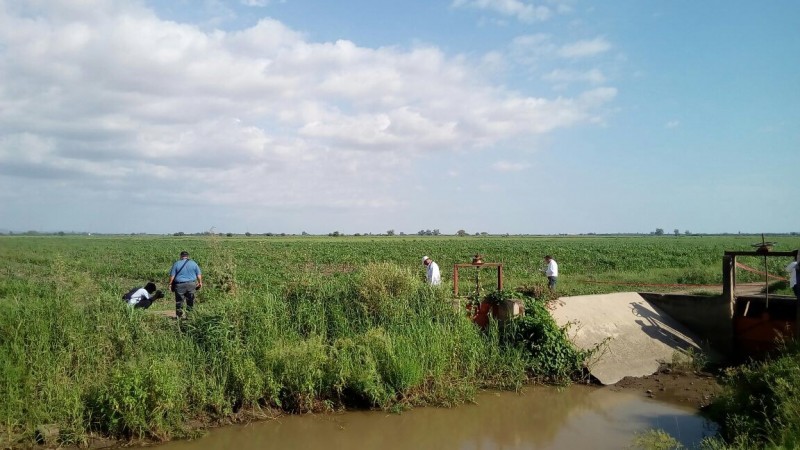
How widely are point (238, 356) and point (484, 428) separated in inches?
151

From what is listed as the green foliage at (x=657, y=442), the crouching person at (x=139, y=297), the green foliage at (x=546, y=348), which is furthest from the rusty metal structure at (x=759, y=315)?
the crouching person at (x=139, y=297)

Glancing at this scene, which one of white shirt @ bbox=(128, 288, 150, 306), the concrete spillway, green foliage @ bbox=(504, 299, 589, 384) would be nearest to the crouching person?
white shirt @ bbox=(128, 288, 150, 306)

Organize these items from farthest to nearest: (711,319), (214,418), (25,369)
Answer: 1. (711,319)
2. (214,418)
3. (25,369)

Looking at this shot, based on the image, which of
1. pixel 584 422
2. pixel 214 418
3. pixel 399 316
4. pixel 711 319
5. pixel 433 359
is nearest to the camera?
pixel 214 418

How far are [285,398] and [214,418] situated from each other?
42.2 inches

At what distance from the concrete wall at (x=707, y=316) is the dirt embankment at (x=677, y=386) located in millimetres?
1499

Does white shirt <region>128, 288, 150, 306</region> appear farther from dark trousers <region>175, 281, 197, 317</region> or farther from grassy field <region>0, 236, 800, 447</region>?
grassy field <region>0, 236, 800, 447</region>

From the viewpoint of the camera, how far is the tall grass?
7395 mm

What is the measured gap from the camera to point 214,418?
26.7 ft

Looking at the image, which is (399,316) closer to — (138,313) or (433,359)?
(433,359)

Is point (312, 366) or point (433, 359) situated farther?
point (433, 359)

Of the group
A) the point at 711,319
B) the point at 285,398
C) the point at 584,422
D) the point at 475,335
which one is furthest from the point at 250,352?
the point at 711,319

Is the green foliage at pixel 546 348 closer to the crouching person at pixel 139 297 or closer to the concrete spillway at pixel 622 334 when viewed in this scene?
the concrete spillway at pixel 622 334

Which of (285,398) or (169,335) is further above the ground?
(169,335)
